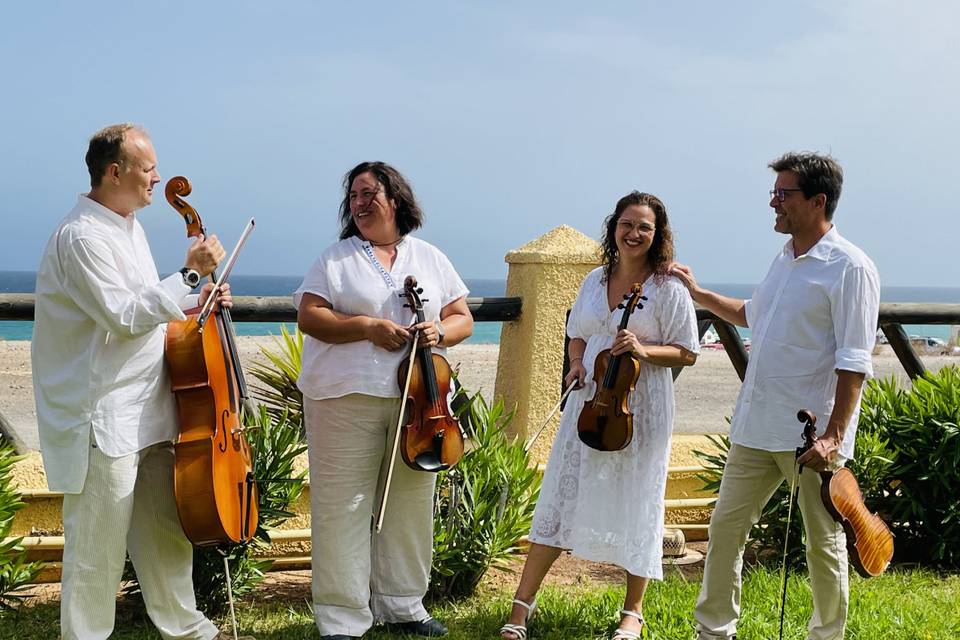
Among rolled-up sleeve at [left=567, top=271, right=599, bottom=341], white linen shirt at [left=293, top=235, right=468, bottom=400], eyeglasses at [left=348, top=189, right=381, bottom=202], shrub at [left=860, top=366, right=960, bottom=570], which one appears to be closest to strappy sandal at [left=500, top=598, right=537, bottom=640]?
white linen shirt at [left=293, top=235, right=468, bottom=400]

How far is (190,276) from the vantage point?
3834 millimetres

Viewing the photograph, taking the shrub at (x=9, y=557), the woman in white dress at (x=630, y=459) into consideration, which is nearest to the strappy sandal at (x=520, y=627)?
the woman in white dress at (x=630, y=459)

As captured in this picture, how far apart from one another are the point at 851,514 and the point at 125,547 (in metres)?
2.56

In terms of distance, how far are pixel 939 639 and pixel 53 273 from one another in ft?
12.2

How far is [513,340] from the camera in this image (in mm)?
6258

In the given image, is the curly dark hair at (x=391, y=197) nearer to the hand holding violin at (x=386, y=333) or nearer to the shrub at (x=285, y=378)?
the hand holding violin at (x=386, y=333)

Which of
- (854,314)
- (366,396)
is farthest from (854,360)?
(366,396)

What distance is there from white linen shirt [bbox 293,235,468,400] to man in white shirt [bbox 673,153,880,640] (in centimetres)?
131

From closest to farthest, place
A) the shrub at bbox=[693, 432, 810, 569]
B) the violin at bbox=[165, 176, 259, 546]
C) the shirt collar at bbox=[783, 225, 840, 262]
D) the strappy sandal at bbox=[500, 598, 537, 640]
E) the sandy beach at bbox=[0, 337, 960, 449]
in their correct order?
1. the violin at bbox=[165, 176, 259, 546]
2. the shirt collar at bbox=[783, 225, 840, 262]
3. the strappy sandal at bbox=[500, 598, 537, 640]
4. the shrub at bbox=[693, 432, 810, 569]
5. the sandy beach at bbox=[0, 337, 960, 449]

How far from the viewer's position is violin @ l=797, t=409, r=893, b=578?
3861 mm

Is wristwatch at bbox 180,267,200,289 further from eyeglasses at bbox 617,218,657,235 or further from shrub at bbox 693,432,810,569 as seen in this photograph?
shrub at bbox 693,432,810,569

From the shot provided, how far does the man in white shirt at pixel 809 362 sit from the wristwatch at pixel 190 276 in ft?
6.71

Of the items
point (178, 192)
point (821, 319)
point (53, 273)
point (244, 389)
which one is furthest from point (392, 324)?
point (821, 319)

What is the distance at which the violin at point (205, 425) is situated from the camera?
12.5ft
